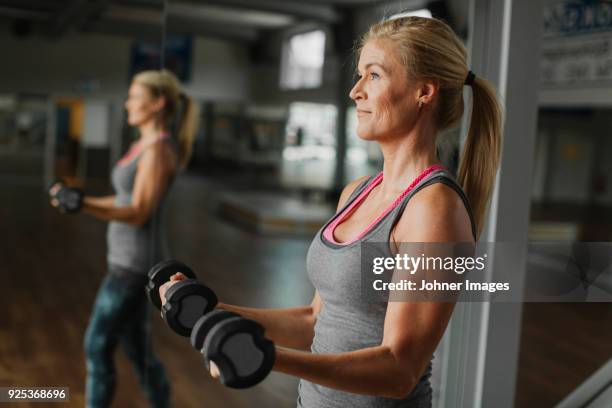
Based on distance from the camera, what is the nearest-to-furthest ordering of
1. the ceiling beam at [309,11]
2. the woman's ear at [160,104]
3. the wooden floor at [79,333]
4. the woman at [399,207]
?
the woman at [399,207] < the woman's ear at [160,104] < the wooden floor at [79,333] < the ceiling beam at [309,11]

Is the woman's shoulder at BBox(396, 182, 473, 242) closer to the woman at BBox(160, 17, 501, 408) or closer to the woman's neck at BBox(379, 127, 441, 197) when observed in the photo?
the woman at BBox(160, 17, 501, 408)

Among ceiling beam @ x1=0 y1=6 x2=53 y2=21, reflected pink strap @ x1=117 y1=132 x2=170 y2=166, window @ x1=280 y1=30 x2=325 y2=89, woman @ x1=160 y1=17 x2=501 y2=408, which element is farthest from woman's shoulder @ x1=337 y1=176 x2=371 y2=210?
window @ x1=280 y1=30 x2=325 y2=89

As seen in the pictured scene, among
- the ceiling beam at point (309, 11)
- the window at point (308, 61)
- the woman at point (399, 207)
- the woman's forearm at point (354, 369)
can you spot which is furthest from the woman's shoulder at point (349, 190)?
the ceiling beam at point (309, 11)

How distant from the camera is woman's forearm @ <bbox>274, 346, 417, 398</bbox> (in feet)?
3.32

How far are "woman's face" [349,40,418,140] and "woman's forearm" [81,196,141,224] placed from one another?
153 cm

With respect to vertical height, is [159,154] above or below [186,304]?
above

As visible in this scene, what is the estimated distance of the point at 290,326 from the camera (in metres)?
1.44

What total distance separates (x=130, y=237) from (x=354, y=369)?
1796mm

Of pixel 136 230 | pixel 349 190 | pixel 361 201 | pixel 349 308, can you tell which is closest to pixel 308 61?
pixel 136 230

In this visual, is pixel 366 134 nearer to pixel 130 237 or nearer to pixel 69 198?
pixel 69 198

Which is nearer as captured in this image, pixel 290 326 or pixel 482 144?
pixel 482 144

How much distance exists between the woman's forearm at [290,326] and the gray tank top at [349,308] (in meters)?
0.13

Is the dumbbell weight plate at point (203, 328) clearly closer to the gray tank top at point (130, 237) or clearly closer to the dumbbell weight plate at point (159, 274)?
the dumbbell weight plate at point (159, 274)

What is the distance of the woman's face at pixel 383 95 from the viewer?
121 cm
